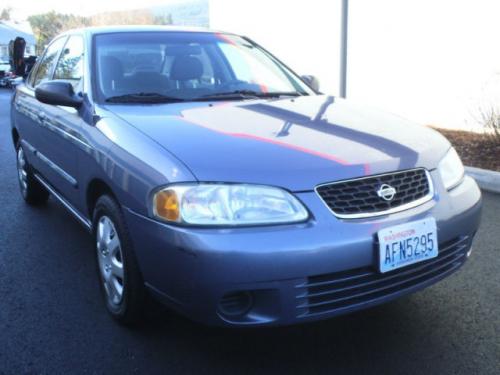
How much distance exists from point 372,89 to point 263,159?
725 cm

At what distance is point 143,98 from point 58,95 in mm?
486

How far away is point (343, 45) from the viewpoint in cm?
949

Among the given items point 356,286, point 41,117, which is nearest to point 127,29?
point 41,117

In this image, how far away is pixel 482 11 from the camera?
709 cm

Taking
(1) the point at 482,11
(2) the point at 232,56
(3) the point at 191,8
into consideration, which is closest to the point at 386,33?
(1) the point at 482,11

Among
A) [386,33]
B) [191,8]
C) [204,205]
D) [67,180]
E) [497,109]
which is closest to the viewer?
[204,205]

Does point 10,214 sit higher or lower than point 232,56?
lower

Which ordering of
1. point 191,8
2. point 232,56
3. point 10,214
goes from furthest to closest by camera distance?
point 191,8 < point 10,214 < point 232,56

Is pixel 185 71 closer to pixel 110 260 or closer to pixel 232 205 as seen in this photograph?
pixel 110 260

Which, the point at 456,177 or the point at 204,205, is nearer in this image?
the point at 204,205

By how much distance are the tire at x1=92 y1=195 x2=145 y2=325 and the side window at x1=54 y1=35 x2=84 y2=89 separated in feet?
3.59

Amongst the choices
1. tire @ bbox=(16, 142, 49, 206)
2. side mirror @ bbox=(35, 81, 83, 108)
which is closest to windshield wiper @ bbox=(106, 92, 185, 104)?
side mirror @ bbox=(35, 81, 83, 108)

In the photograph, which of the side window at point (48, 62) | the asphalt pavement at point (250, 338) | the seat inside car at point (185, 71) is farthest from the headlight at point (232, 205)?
the side window at point (48, 62)

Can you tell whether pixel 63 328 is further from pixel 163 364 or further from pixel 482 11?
pixel 482 11
